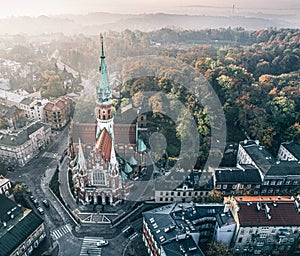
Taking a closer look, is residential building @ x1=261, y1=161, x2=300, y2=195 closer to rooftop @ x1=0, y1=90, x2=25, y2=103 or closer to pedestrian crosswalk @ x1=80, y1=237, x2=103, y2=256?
pedestrian crosswalk @ x1=80, y1=237, x2=103, y2=256

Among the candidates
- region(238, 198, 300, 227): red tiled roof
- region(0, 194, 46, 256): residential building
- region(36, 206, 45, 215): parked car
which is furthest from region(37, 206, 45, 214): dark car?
region(238, 198, 300, 227): red tiled roof

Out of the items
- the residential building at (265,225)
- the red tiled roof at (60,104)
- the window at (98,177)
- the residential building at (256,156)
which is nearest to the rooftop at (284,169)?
the residential building at (256,156)

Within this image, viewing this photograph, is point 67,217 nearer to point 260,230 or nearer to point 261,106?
point 260,230

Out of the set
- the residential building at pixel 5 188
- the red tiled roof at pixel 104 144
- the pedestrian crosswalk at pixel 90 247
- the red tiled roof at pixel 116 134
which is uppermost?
the red tiled roof at pixel 104 144

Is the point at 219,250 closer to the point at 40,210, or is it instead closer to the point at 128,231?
the point at 128,231

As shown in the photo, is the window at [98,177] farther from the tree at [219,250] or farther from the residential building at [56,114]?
the residential building at [56,114]

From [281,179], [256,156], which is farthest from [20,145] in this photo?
[281,179]
